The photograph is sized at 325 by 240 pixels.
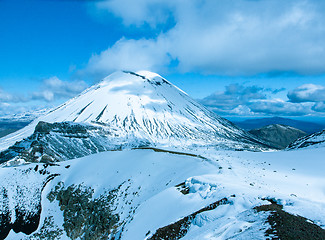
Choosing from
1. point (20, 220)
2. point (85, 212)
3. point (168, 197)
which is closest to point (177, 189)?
point (168, 197)

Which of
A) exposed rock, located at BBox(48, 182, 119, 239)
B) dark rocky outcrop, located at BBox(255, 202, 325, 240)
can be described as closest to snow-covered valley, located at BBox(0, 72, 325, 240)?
dark rocky outcrop, located at BBox(255, 202, 325, 240)

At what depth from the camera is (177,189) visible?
23.9 metres

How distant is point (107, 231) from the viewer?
86.8 ft

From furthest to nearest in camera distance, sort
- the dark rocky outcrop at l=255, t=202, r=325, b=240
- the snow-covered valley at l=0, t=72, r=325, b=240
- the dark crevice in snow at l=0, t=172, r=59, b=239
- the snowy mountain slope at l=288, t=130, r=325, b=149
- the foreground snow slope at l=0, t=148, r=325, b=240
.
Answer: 1. the snowy mountain slope at l=288, t=130, r=325, b=149
2. the dark crevice in snow at l=0, t=172, r=59, b=239
3. the foreground snow slope at l=0, t=148, r=325, b=240
4. the snow-covered valley at l=0, t=72, r=325, b=240
5. the dark rocky outcrop at l=255, t=202, r=325, b=240

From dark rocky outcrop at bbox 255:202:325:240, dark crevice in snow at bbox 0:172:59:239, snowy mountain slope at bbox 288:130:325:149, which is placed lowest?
dark crevice in snow at bbox 0:172:59:239

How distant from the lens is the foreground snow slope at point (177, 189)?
1520 centimetres

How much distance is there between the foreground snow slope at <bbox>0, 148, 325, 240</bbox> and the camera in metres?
15.2

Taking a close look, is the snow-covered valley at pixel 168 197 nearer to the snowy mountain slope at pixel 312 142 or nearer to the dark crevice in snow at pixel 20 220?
the dark crevice in snow at pixel 20 220

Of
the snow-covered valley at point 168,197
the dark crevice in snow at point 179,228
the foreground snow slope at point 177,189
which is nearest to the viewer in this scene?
the snow-covered valley at point 168,197

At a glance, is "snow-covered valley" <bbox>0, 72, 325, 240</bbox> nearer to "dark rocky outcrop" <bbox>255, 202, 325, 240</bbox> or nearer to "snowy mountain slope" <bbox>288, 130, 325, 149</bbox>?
"dark rocky outcrop" <bbox>255, 202, 325, 240</bbox>

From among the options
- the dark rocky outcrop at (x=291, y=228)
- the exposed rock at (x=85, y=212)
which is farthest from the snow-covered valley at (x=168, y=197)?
the exposed rock at (x=85, y=212)

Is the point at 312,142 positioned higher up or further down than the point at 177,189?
higher up

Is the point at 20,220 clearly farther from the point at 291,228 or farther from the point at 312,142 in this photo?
the point at 312,142

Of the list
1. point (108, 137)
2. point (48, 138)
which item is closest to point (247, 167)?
point (48, 138)
